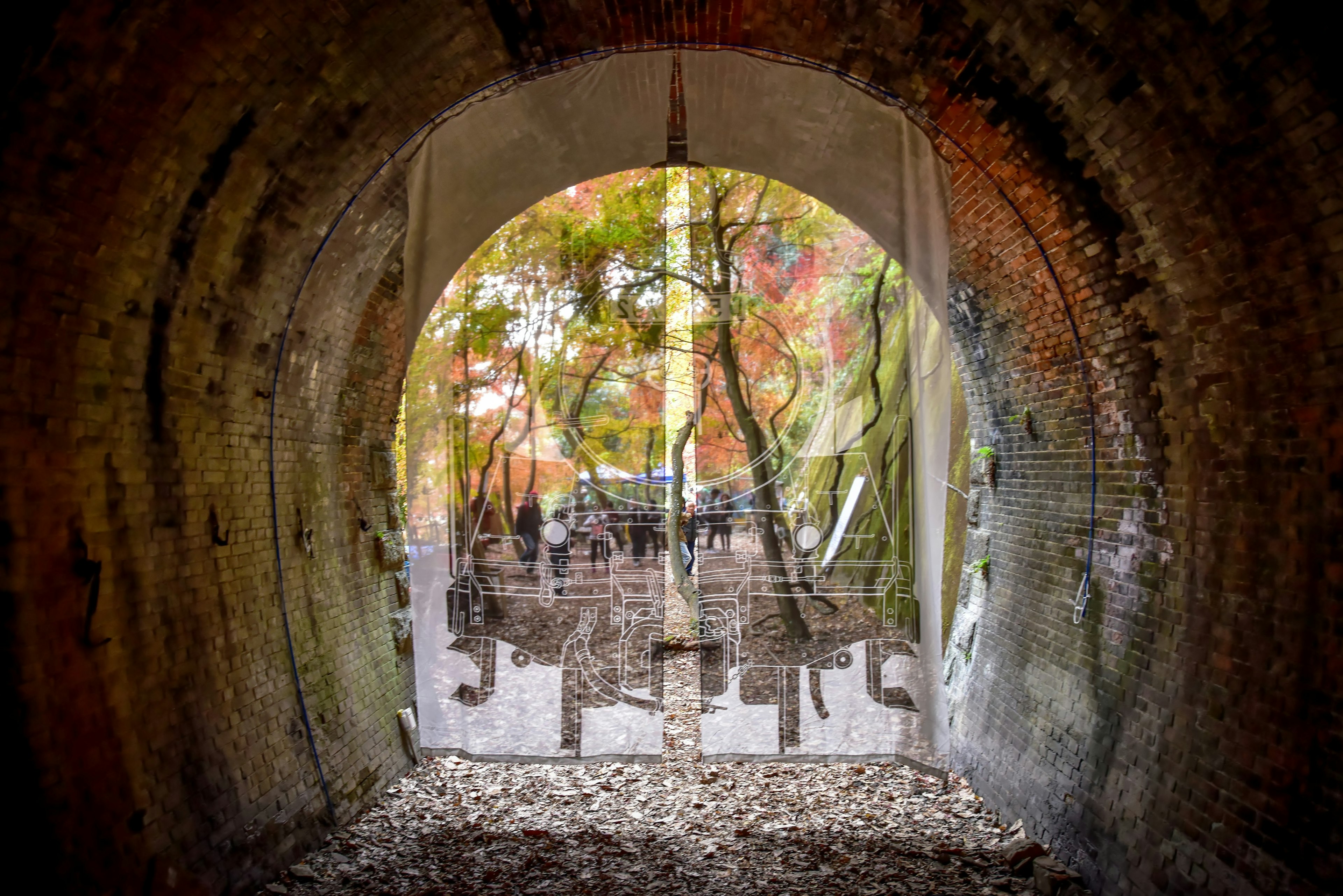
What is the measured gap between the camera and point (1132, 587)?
478cm

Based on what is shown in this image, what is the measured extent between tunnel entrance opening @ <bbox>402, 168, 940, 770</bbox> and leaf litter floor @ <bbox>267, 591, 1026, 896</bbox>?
358 millimetres

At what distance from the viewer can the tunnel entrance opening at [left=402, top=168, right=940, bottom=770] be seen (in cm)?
586

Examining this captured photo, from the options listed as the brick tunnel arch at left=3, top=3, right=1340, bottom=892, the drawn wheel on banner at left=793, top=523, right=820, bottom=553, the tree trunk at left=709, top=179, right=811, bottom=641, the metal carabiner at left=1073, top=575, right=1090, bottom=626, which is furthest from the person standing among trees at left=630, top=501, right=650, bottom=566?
the metal carabiner at left=1073, top=575, right=1090, bottom=626

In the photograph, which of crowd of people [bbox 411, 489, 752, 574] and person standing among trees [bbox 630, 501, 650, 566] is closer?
crowd of people [bbox 411, 489, 752, 574]

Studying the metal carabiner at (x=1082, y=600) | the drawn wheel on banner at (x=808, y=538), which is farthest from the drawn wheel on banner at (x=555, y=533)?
the metal carabiner at (x=1082, y=600)

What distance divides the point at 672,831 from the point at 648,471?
7.70 ft

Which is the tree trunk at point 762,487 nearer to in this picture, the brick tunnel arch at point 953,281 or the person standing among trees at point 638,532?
the person standing among trees at point 638,532

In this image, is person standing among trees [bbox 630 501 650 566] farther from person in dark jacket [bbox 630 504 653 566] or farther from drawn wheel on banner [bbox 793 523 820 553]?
drawn wheel on banner [bbox 793 523 820 553]

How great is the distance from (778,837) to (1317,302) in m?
4.05

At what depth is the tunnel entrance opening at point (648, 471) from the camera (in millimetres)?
5859

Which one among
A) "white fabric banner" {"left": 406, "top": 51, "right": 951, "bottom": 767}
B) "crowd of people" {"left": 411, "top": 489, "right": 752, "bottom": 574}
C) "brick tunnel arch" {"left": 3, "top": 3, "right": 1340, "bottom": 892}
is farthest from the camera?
→ "crowd of people" {"left": 411, "top": 489, "right": 752, "bottom": 574}

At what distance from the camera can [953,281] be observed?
6262mm

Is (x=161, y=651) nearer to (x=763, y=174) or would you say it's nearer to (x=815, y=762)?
(x=815, y=762)

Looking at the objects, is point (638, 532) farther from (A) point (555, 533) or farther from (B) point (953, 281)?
(B) point (953, 281)
